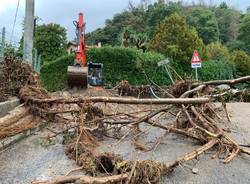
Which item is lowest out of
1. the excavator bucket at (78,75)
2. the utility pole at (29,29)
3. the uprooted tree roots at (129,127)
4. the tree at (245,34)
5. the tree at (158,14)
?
the uprooted tree roots at (129,127)

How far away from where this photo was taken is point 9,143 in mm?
6176

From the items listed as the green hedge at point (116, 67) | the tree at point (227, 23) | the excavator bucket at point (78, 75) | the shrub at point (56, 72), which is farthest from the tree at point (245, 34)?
the excavator bucket at point (78, 75)

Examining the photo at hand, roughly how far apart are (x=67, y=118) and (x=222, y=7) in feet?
261

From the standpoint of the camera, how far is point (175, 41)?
92.2 ft

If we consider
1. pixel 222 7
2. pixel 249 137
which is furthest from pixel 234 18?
pixel 249 137

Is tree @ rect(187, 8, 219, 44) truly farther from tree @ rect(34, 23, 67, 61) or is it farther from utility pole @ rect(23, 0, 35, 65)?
utility pole @ rect(23, 0, 35, 65)

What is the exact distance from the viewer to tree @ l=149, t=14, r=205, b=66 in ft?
87.7

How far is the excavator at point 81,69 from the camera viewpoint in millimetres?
15172

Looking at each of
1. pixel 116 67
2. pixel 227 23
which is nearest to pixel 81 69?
pixel 116 67

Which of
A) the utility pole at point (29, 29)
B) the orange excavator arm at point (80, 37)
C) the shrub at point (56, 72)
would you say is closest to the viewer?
the utility pole at point (29, 29)

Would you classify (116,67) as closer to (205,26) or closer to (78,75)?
(78,75)

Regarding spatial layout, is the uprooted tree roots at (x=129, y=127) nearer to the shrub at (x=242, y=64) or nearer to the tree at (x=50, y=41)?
the shrub at (x=242, y=64)

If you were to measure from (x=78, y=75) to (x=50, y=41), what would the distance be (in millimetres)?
26892

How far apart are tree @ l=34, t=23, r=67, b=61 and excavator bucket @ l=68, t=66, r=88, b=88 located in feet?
78.5
